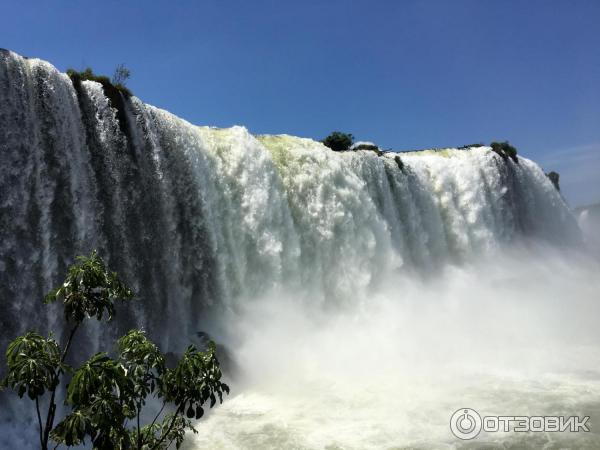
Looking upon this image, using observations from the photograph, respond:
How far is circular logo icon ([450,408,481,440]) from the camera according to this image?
979 centimetres

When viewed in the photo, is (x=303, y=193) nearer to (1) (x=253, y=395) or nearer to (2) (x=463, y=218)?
(1) (x=253, y=395)

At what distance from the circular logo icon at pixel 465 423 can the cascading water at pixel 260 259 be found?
26cm

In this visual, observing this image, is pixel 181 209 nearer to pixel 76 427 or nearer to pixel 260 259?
pixel 260 259

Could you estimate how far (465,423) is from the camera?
10242 millimetres

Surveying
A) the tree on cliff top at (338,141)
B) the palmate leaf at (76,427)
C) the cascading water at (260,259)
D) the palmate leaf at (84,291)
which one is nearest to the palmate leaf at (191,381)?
the palmate leaf at (84,291)


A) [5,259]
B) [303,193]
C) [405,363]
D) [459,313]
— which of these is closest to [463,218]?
[459,313]

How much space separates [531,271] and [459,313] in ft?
36.1

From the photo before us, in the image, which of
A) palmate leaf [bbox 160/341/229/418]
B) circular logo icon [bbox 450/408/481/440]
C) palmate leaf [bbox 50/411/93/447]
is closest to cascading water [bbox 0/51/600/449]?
circular logo icon [bbox 450/408/481/440]

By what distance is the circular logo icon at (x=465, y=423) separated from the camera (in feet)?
32.1

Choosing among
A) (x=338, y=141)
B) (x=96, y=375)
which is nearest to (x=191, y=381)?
(x=96, y=375)

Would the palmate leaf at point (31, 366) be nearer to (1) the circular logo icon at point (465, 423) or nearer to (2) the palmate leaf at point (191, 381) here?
(2) the palmate leaf at point (191, 381)

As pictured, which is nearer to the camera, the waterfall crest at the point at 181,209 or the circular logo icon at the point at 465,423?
the circular logo icon at the point at 465,423

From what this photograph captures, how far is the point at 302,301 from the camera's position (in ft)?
55.9

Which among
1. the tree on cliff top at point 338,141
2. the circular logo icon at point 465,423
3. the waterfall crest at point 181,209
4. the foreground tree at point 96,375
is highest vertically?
the tree on cliff top at point 338,141
